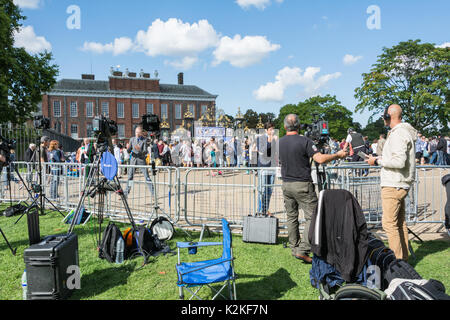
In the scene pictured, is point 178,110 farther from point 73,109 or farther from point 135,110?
point 73,109

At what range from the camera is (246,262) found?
469 centimetres

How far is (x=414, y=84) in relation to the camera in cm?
3656

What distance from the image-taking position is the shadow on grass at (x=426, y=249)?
185 inches

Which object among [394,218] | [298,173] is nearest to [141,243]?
[298,173]

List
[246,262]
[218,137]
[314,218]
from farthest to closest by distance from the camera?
[218,137] < [246,262] < [314,218]

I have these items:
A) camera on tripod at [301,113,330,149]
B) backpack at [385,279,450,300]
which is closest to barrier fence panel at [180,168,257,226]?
camera on tripod at [301,113,330,149]

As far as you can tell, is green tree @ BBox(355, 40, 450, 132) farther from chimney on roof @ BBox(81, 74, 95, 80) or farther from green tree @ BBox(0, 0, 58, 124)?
chimney on roof @ BBox(81, 74, 95, 80)

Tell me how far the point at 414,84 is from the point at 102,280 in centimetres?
4163

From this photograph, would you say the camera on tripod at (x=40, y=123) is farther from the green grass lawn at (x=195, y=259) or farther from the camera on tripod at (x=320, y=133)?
the camera on tripod at (x=320, y=133)

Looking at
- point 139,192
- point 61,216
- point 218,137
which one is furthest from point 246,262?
point 218,137

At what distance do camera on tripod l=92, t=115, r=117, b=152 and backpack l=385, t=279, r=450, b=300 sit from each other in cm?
448
